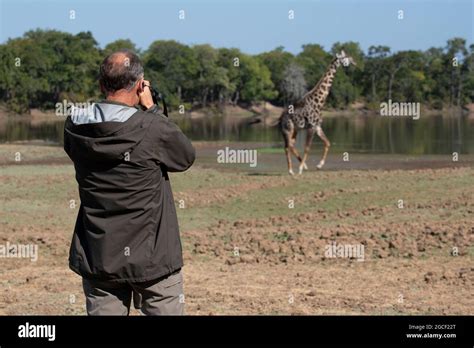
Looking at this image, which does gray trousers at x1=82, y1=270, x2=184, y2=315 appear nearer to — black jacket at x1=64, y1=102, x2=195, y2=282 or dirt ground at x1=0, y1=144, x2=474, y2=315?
black jacket at x1=64, y1=102, x2=195, y2=282

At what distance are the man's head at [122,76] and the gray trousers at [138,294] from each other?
0.96m

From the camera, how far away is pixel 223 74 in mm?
88312

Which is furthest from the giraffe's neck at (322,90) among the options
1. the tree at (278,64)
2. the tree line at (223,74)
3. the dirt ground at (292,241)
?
the tree at (278,64)

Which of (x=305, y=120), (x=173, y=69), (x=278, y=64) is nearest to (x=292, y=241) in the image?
(x=305, y=120)

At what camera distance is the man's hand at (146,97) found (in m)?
4.31

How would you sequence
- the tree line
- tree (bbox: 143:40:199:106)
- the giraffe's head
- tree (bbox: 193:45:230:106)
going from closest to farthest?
1. the giraffe's head
2. the tree line
3. tree (bbox: 143:40:199:106)
4. tree (bbox: 193:45:230:106)

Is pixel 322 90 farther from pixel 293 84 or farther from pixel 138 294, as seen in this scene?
pixel 293 84

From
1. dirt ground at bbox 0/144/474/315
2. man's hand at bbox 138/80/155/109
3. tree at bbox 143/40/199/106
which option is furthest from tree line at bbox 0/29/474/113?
man's hand at bbox 138/80/155/109

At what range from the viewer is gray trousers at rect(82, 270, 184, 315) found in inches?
167

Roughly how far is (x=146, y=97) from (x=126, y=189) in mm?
518

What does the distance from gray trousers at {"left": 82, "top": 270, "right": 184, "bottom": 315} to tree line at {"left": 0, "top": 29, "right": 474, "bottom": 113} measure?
230 feet

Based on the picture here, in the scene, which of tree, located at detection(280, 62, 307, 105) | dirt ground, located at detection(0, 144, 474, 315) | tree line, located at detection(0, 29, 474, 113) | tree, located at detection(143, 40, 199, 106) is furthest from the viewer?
tree, located at detection(280, 62, 307, 105)
